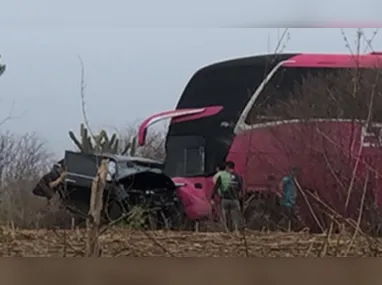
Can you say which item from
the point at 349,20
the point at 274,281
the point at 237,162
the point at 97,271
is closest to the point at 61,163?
the point at 97,271

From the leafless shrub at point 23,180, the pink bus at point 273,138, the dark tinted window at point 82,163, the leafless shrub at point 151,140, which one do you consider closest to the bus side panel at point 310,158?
the pink bus at point 273,138

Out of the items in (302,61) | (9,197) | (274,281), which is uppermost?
(302,61)

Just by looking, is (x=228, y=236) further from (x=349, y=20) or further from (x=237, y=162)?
(x=349, y=20)

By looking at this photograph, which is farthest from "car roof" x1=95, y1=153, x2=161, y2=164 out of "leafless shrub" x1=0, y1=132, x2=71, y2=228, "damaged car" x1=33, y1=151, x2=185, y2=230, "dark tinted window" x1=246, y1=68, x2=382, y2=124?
"dark tinted window" x1=246, y1=68, x2=382, y2=124

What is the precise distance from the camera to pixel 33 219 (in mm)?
3041

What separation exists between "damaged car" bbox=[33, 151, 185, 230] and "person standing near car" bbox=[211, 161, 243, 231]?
0.17 m

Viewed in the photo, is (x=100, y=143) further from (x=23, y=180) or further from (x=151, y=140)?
(x=23, y=180)

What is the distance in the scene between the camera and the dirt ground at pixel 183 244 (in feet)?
9.94

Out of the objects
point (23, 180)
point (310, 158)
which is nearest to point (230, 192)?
point (310, 158)

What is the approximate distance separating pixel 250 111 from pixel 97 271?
2.79ft

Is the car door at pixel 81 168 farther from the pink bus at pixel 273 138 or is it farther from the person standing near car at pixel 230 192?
the person standing near car at pixel 230 192

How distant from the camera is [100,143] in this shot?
3055 millimetres

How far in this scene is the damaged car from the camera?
9.95ft

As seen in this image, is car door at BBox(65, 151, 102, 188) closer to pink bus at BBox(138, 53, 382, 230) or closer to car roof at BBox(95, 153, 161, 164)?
car roof at BBox(95, 153, 161, 164)
